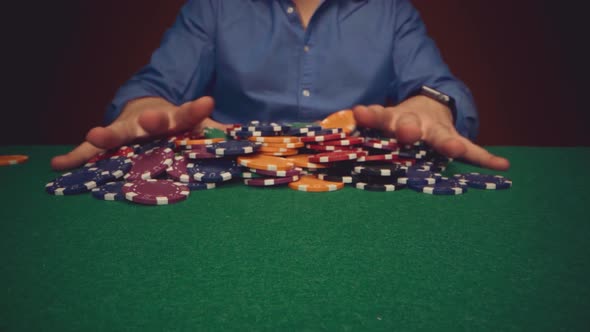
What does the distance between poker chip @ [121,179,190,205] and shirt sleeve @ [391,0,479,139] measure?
1560 millimetres

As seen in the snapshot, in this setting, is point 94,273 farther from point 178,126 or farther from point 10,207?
point 178,126

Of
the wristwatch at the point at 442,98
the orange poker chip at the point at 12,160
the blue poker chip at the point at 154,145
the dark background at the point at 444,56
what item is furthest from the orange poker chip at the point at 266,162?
the dark background at the point at 444,56

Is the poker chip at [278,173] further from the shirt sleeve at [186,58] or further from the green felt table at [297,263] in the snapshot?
the shirt sleeve at [186,58]

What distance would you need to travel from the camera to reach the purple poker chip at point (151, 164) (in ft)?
5.18

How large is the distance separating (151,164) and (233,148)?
1.14 ft

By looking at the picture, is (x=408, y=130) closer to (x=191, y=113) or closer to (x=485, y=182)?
(x=485, y=182)

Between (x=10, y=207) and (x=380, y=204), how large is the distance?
1.20m

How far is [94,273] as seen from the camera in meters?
0.84

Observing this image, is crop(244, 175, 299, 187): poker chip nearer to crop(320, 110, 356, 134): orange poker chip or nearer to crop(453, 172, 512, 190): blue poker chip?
crop(320, 110, 356, 134): orange poker chip

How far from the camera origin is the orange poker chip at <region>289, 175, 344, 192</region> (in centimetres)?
152

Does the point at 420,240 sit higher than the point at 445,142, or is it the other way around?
the point at 445,142

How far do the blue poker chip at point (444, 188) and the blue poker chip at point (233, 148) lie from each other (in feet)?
2.08

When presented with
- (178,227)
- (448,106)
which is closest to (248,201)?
(178,227)

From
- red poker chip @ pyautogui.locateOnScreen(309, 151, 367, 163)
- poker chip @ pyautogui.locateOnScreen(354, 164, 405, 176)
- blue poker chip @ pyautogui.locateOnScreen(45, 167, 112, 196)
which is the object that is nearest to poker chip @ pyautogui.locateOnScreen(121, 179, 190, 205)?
blue poker chip @ pyautogui.locateOnScreen(45, 167, 112, 196)
